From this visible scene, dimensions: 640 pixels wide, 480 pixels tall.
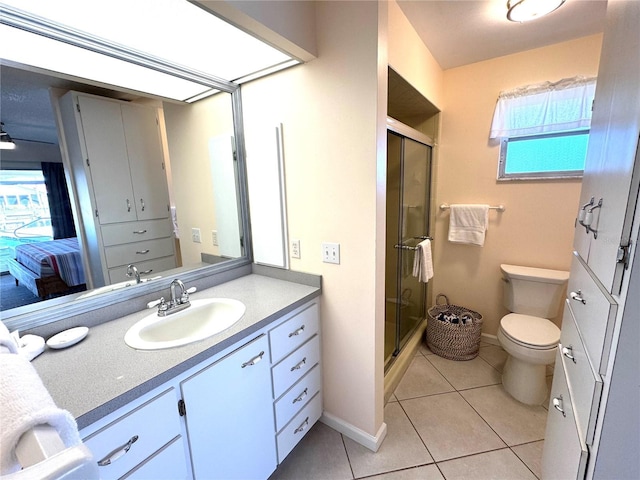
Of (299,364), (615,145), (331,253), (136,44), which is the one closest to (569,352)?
(615,145)

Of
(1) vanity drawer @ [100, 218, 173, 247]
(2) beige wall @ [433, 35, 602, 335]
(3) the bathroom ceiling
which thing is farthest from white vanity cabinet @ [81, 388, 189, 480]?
(2) beige wall @ [433, 35, 602, 335]

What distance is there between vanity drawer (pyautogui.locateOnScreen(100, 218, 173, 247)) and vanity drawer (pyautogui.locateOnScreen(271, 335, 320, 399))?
93 centimetres

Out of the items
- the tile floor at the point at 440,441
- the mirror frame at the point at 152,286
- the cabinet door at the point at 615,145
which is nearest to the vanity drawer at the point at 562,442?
the tile floor at the point at 440,441

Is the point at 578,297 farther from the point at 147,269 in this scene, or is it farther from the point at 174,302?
the point at 147,269

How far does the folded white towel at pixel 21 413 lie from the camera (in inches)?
14.1

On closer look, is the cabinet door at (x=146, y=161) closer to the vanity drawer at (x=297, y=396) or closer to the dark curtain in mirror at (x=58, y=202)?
the dark curtain in mirror at (x=58, y=202)

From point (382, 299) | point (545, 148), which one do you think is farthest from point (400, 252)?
point (545, 148)

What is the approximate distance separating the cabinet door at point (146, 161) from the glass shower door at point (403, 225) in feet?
4.73

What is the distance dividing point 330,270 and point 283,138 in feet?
2.55

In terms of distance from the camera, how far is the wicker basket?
2.25 meters

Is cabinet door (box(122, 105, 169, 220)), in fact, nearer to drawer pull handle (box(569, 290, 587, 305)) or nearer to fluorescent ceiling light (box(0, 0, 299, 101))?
fluorescent ceiling light (box(0, 0, 299, 101))

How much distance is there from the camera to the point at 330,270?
4.92 ft

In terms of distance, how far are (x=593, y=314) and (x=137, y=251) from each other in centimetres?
183

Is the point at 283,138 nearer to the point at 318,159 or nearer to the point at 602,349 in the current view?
the point at 318,159
